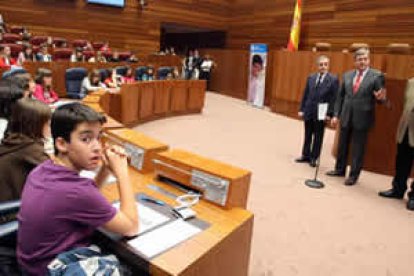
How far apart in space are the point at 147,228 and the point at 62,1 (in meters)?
10.2

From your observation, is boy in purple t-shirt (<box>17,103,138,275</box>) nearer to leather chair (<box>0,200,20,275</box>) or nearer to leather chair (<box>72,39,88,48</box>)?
leather chair (<box>0,200,20,275</box>)

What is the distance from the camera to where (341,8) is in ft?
30.7

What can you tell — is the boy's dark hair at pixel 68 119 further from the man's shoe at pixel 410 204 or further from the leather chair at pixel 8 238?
the man's shoe at pixel 410 204

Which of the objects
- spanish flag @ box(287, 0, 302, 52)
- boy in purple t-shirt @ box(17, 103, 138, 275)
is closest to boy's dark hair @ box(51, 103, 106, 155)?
boy in purple t-shirt @ box(17, 103, 138, 275)

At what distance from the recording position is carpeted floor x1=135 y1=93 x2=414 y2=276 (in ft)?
8.07

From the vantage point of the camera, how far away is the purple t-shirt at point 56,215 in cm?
113

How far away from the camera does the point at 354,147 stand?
4.00 m

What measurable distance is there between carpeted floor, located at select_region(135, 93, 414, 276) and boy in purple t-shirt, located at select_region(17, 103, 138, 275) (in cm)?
140

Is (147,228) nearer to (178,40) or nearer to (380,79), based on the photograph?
(380,79)

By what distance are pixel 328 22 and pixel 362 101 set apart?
6.60 meters

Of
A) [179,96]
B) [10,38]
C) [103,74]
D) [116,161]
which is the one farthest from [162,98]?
[116,161]

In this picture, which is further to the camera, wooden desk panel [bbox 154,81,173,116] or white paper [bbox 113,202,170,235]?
wooden desk panel [bbox 154,81,173,116]

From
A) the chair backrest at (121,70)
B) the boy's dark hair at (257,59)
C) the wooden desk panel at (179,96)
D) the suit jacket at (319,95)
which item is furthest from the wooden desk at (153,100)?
the suit jacket at (319,95)

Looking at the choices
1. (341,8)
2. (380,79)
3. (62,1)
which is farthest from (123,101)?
(341,8)
